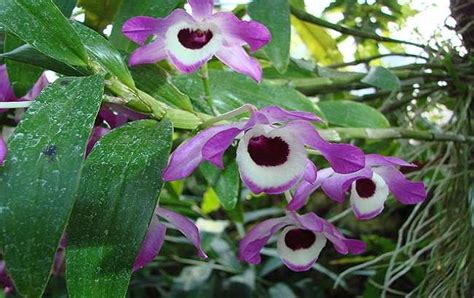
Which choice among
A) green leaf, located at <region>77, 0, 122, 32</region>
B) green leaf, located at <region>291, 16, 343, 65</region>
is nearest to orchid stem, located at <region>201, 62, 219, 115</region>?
green leaf, located at <region>77, 0, 122, 32</region>

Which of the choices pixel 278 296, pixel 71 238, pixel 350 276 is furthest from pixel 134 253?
pixel 350 276

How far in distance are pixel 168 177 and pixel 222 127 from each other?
0.23 ft

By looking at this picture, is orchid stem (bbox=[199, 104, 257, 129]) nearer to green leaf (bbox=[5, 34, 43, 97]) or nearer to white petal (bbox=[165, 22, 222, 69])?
white petal (bbox=[165, 22, 222, 69])

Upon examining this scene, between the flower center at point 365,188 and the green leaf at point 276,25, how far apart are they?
238 mm

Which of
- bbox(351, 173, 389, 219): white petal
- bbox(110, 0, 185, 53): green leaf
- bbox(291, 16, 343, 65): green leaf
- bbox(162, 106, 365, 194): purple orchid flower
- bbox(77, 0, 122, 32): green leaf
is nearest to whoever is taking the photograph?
bbox(162, 106, 365, 194): purple orchid flower

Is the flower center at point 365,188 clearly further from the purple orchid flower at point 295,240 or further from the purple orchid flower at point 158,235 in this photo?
the purple orchid flower at point 158,235

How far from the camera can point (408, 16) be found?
3.73 feet

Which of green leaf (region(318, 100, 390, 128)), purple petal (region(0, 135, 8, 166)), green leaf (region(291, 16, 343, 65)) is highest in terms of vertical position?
purple petal (region(0, 135, 8, 166))

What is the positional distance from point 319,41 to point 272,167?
2.69ft

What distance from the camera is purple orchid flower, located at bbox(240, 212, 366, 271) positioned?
0.70 metres

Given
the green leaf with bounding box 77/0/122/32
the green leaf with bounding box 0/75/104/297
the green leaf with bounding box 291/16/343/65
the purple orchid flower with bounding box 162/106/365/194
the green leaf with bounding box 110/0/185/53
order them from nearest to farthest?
the green leaf with bounding box 0/75/104/297 < the purple orchid flower with bounding box 162/106/365/194 < the green leaf with bounding box 110/0/185/53 < the green leaf with bounding box 77/0/122/32 < the green leaf with bounding box 291/16/343/65

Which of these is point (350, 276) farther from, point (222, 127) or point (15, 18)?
point (15, 18)

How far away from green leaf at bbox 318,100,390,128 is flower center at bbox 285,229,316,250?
0.29 meters

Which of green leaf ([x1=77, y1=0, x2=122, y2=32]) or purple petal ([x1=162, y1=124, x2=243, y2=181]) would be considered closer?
purple petal ([x1=162, y1=124, x2=243, y2=181])
